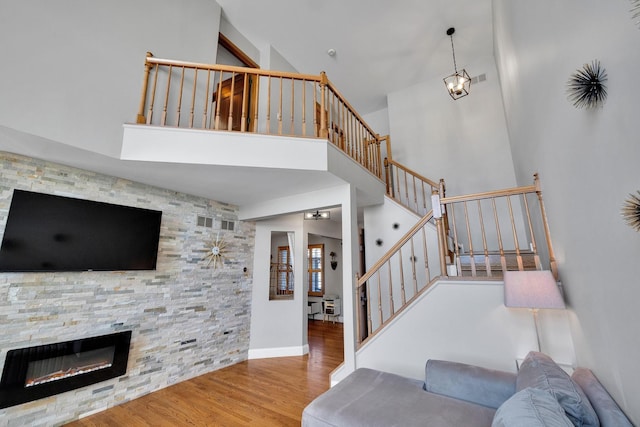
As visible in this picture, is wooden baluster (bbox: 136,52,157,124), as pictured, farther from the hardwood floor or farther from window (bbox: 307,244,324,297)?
window (bbox: 307,244,324,297)

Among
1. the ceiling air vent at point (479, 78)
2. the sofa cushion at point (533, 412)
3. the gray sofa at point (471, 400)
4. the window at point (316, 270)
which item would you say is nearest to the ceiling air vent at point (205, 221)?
the gray sofa at point (471, 400)

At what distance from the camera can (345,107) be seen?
3.78 m

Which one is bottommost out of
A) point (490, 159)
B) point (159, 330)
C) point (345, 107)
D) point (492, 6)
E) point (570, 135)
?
point (159, 330)

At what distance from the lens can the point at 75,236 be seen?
9.34 ft

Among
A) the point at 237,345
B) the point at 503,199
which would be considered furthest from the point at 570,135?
the point at 237,345

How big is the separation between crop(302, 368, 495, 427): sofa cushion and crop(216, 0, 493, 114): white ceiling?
205 inches

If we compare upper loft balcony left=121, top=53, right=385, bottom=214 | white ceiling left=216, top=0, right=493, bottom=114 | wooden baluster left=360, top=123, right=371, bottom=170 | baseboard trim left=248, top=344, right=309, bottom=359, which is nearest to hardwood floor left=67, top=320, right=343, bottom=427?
baseboard trim left=248, top=344, right=309, bottom=359

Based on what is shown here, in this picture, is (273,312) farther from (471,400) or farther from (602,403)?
(602,403)

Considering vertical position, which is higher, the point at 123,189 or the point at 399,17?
the point at 399,17

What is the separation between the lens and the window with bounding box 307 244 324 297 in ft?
28.1

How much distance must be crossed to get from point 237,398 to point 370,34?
5973mm

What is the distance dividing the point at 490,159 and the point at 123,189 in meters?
5.89

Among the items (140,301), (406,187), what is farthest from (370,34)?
(140,301)

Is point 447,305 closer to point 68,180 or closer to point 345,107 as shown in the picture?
point 345,107
